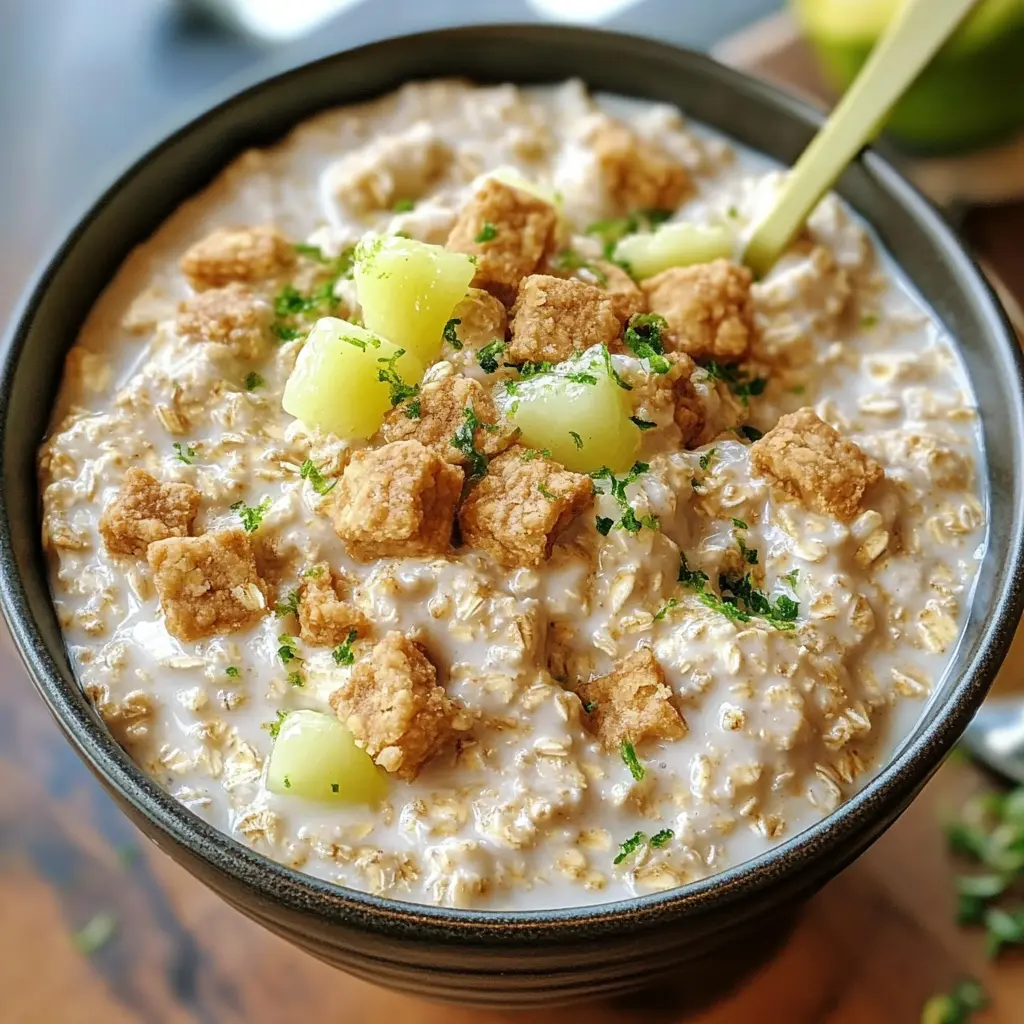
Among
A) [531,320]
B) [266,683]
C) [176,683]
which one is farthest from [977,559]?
[176,683]

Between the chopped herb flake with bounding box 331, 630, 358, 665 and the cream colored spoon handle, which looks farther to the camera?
the cream colored spoon handle

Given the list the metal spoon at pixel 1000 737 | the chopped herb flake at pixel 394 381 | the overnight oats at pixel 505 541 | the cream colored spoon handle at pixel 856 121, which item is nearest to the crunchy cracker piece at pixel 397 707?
the overnight oats at pixel 505 541

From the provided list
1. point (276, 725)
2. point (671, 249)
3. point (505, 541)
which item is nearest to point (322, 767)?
point (276, 725)

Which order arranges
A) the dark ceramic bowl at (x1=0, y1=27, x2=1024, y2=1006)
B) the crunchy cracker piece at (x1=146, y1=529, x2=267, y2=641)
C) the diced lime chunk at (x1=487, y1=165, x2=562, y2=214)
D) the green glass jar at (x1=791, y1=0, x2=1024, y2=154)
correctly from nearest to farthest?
the dark ceramic bowl at (x1=0, y1=27, x2=1024, y2=1006) < the crunchy cracker piece at (x1=146, y1=529, x2=267, y2=641) < the diced lime chunk at (x1=487, y1=165, x2=562, y2=214) < the green glass jar at (x1=791, y1=0, x2=1024, y2=154)

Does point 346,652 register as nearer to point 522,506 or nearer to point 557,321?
point 522,506

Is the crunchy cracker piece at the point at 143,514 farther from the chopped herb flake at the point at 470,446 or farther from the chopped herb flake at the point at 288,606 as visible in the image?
the chopped herb flake at the point at 470,446

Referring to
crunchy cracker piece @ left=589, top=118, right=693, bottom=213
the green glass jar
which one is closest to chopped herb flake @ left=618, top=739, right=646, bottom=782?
crunchy cracker piece @ left=589, top=118, right=693, bottom=213

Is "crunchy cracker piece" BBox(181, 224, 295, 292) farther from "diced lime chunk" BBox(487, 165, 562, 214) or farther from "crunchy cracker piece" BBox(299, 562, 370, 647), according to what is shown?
"crunchy cracker piece" BBox(299, 562, 370, 647)
